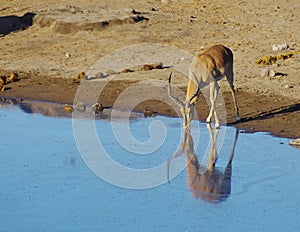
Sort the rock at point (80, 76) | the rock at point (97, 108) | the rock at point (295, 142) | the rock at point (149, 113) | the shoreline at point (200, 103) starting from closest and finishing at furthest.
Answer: the rock at point (295, 142)
the shoreline at point (200, 103)
the rock at point (149, 113)
the rock at point (97, 108)
the rock at point (80, 76)

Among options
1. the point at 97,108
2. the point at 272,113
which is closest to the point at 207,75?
the point at 272,113

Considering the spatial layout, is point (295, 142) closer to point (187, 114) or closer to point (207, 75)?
point (187, 114)

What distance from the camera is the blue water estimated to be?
9648 millimetres

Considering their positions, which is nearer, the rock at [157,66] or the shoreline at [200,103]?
the shoreline at [200,103]

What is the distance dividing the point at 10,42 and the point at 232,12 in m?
6.13

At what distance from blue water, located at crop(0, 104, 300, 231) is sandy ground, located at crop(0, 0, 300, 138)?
1.87 m

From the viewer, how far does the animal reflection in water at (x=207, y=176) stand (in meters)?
10.7

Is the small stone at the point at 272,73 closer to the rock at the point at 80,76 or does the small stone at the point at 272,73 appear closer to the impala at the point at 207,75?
the impala at the point at 207,75

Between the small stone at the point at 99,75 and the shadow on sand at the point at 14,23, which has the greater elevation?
the shadow on sand at the point at 14,23

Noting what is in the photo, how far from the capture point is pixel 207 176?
11508 millimetres

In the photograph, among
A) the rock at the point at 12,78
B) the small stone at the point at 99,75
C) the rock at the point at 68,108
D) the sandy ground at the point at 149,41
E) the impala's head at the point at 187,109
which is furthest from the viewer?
the rock at the point at 12,78

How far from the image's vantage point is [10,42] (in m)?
21.4

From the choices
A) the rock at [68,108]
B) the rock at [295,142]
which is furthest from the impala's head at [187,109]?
the rock at [68,108]

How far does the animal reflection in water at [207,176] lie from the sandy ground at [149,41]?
1.72 meters
